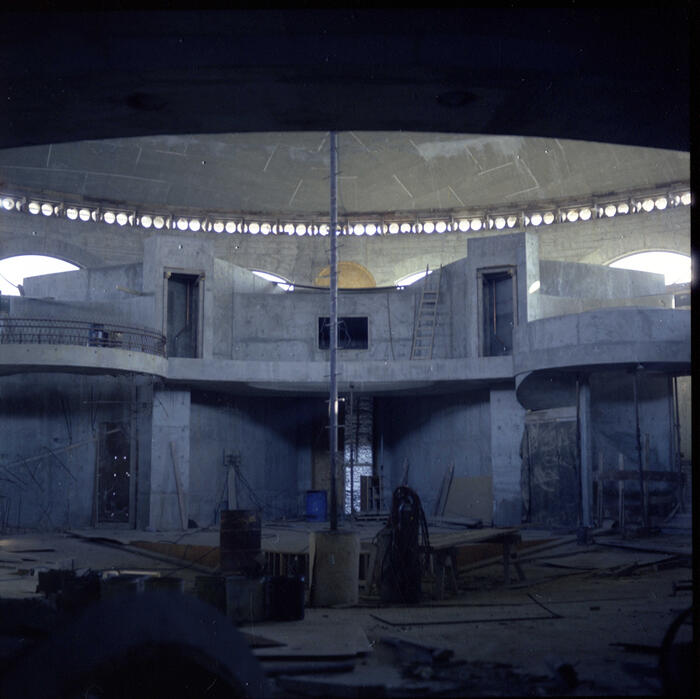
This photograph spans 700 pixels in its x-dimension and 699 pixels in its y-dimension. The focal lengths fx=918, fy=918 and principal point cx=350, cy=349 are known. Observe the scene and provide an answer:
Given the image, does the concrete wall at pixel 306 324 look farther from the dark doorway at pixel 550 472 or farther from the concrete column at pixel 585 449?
the concrete column at pixel 585 449

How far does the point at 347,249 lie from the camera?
112 feet

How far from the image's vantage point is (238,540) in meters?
15.6

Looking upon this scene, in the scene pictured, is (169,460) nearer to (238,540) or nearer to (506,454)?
(506,454)

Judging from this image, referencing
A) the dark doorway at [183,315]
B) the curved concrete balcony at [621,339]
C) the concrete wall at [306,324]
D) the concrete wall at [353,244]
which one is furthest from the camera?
the concrete wall at [353,244]

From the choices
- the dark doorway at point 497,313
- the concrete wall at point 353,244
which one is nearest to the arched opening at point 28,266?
the concrete wall at point 353,244

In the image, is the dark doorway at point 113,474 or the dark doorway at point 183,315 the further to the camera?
the dark doorway at point 183,315

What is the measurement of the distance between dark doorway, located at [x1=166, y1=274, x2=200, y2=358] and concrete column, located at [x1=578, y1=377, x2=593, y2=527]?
1079cm

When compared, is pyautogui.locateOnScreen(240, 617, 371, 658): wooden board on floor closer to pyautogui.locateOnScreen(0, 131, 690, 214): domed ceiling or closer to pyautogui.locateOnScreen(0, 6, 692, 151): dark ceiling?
pyautogui.locateOnScreen(0, 6, 692, 151): dark ceiling

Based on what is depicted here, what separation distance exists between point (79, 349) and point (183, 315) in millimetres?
4906

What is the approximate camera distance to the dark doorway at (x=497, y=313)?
25.9 metres

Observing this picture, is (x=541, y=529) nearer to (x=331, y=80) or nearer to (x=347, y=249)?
(x=347, y=249)

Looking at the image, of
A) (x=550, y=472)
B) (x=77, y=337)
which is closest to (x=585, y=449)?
(x=550, y=472)

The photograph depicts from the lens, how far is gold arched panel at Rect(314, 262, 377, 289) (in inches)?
1289

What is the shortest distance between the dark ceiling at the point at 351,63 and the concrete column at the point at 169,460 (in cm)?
1770
